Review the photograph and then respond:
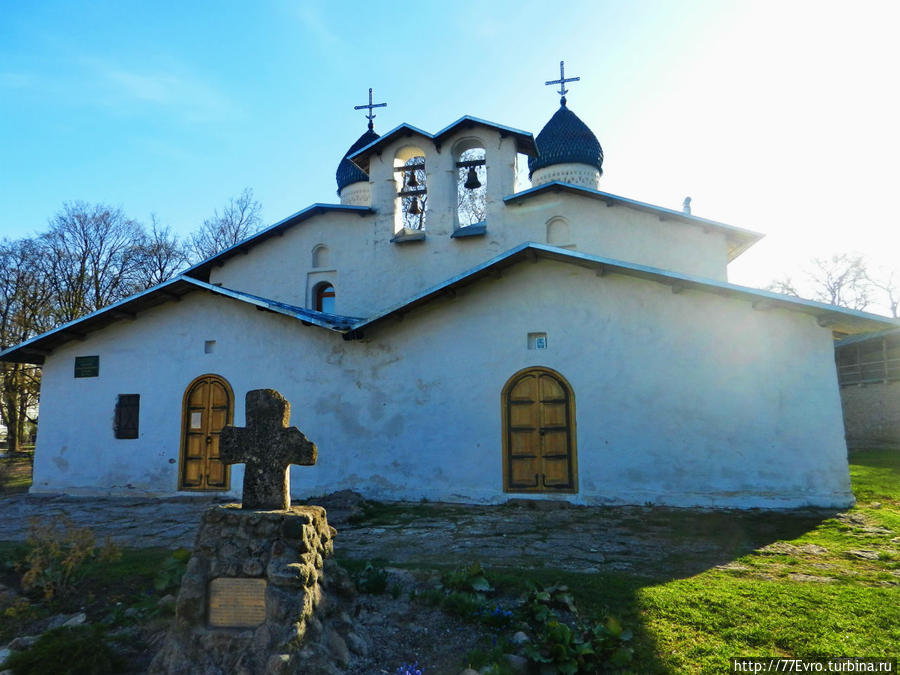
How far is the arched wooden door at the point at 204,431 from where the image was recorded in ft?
31.0

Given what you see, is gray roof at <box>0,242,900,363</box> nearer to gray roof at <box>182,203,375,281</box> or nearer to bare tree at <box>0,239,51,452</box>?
gray roof at <box>182,203,375,281</box>

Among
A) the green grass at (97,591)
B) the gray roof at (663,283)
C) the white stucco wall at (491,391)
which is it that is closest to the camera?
the green grass at (97,591)

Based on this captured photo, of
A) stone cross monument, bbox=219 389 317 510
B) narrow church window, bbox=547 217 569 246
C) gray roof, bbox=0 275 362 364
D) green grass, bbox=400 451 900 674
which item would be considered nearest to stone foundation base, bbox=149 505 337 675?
stone cross monument, bbox=219 389 317 510

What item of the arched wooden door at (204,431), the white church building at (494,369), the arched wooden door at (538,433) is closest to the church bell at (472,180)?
the white church building at (494,369)

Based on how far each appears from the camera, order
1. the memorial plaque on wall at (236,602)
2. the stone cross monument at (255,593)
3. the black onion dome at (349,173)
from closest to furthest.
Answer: the stone cross monument at (255,593)
the memorial plaque on wall at (236,602)
the black onion dome at (349,173)

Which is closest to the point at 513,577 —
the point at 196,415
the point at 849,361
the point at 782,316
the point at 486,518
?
the point at 486,518

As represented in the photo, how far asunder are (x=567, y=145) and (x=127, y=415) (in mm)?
11924

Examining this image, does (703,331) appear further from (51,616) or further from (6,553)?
(6,553)

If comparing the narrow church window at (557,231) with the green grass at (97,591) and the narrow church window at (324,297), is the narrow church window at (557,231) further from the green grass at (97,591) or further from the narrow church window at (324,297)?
the green grass at (97,591)

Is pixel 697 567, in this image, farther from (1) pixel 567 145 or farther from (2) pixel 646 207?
(1) pixel 567 145

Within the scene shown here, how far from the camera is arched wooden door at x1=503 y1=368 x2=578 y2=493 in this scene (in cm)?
826

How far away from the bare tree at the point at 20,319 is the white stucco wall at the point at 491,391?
914 centimetres

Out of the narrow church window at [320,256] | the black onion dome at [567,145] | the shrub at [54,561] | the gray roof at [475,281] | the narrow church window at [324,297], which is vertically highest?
the black onion dome at [567,145]

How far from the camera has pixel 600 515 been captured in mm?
7258
